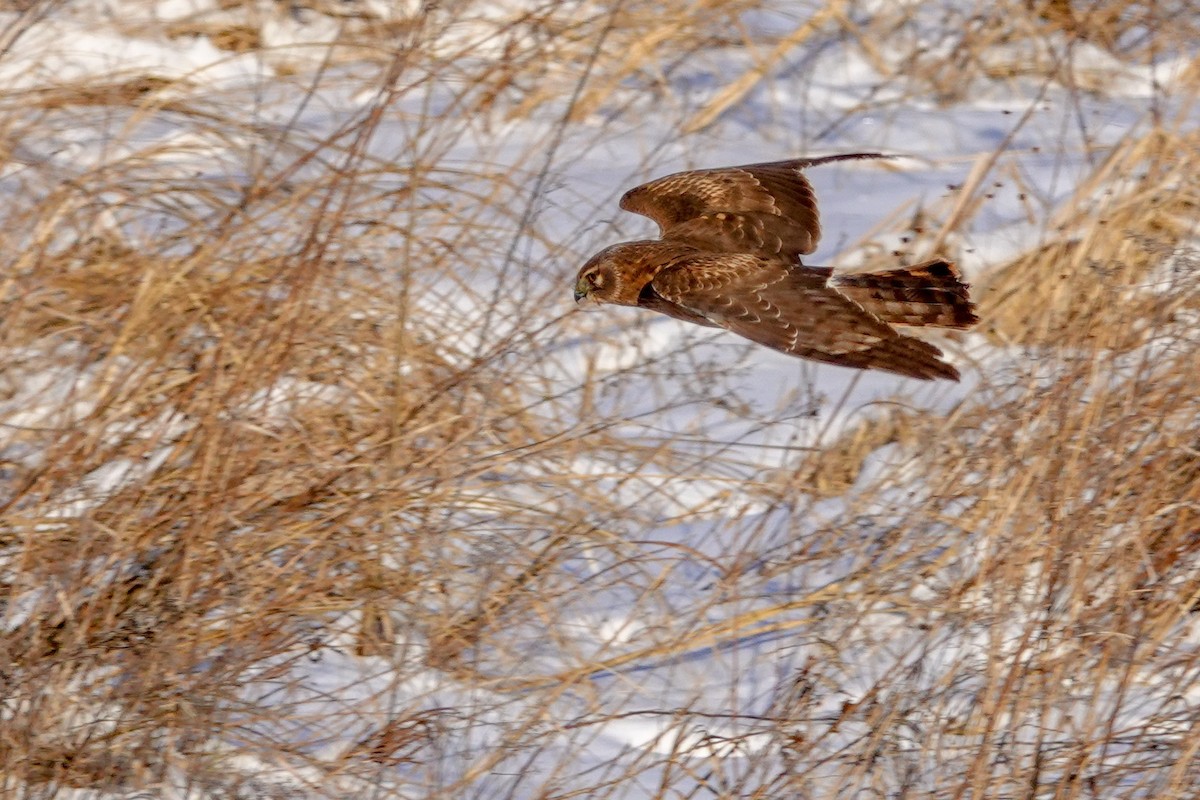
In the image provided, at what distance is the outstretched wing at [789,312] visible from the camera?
276cm

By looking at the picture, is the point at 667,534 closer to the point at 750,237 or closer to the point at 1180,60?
the point at 750,237

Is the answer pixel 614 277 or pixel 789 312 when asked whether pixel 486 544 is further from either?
pixel 789 312

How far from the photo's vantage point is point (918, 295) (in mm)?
2980

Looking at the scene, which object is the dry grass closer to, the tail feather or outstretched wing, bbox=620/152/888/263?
the tail feather

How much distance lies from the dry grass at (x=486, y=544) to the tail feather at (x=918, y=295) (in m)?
0.19

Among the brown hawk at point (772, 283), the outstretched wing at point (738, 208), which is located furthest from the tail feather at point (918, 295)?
the outstretched wing at point (738, 208)

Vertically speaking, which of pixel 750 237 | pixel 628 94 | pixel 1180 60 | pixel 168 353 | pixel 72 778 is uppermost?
pixel 1180 60

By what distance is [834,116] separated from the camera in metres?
5.91

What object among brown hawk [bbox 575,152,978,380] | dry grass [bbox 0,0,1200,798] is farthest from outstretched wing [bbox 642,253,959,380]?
dry grass [bbox 0,0,1200,798]

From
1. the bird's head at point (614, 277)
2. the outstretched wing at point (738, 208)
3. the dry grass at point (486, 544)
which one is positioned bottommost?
the dry grass at point (486, 544)

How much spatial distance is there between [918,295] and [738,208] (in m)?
0.67

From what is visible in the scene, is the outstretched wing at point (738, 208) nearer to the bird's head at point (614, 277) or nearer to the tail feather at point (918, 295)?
the bird's head at point (614, 277)

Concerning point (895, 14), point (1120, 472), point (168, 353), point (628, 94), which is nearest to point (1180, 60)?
point (895, 14)

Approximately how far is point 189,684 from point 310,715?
0.26m
